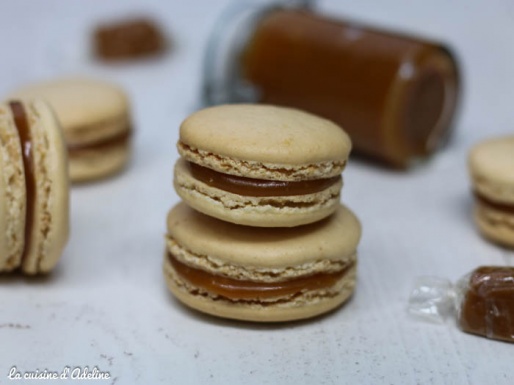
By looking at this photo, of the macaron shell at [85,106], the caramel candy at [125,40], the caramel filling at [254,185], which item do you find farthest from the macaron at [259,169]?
the caramel candy at [125,40]

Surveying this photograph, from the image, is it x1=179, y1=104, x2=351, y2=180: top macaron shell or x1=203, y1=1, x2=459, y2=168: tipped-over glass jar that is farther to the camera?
x1=203, y1=1, x2=459, y2=168: tipped-over glass jar

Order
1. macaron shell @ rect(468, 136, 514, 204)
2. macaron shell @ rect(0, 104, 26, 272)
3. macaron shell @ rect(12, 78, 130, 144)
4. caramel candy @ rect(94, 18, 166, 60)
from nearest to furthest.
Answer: macaron shell @ rect(0, 104, 26, 272) < macaron shell @ rect(468, 136, 514, 204) < macaron shell @ rect(12, 78, 130, 144) < caramel candy @ rect(94, 18, 166, 60)

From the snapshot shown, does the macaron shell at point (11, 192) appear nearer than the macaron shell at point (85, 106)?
Yes

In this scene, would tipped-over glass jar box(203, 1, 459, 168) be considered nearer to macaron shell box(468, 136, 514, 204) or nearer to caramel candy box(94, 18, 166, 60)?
macaron shell box(468, 136, 514, 204)

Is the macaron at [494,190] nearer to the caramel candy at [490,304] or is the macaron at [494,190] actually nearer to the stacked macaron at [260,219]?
the caramel candy at [490,304]

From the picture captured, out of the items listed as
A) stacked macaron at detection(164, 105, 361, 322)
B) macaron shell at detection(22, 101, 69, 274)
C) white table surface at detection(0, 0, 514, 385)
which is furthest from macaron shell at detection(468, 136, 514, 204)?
macaron shell at detection(22, 101, 69, 274)

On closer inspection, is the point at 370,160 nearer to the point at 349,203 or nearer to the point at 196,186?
the point at 349,203
